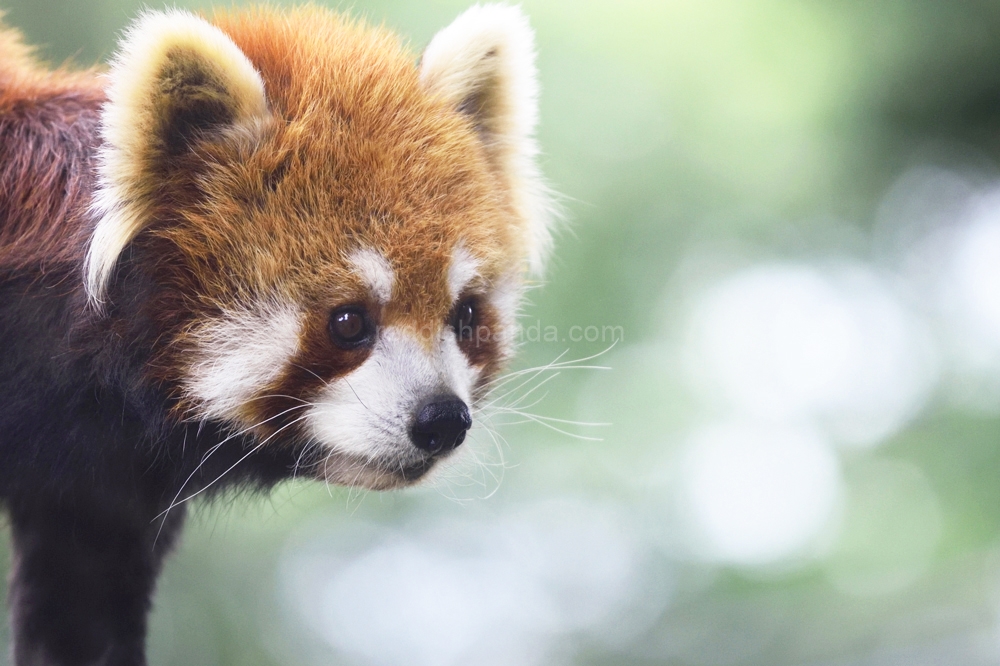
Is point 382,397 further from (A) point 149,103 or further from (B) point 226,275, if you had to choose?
(A) point 149,103

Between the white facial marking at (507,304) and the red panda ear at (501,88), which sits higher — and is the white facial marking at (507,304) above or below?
below

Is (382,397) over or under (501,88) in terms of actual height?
under

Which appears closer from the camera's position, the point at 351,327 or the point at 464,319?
the point at 351,327

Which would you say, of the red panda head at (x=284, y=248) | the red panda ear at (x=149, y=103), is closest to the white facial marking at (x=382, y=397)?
the red panda head at (x=284, y=248)

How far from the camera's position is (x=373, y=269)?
1.82 m

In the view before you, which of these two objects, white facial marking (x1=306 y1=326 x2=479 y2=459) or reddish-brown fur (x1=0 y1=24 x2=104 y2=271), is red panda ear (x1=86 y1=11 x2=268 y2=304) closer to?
reddish-brown fur (x1=0 y1=24 x2=104 y2=271)

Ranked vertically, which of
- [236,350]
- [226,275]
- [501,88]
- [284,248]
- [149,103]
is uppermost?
[501,88]

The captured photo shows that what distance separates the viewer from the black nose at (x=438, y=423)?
6.06ft

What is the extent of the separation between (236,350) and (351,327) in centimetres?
24

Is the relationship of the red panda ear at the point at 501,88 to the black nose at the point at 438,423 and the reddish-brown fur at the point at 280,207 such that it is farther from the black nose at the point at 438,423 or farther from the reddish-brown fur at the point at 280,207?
the black nose at the point at 438,423

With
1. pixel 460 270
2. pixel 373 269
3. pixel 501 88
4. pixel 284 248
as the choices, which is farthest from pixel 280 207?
pixel 501 88

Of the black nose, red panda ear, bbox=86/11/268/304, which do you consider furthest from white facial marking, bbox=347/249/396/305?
red panda ear, bbox=86/11/268/304

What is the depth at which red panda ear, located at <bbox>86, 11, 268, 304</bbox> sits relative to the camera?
172 centimetres

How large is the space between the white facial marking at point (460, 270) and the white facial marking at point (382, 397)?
0.17 metres
